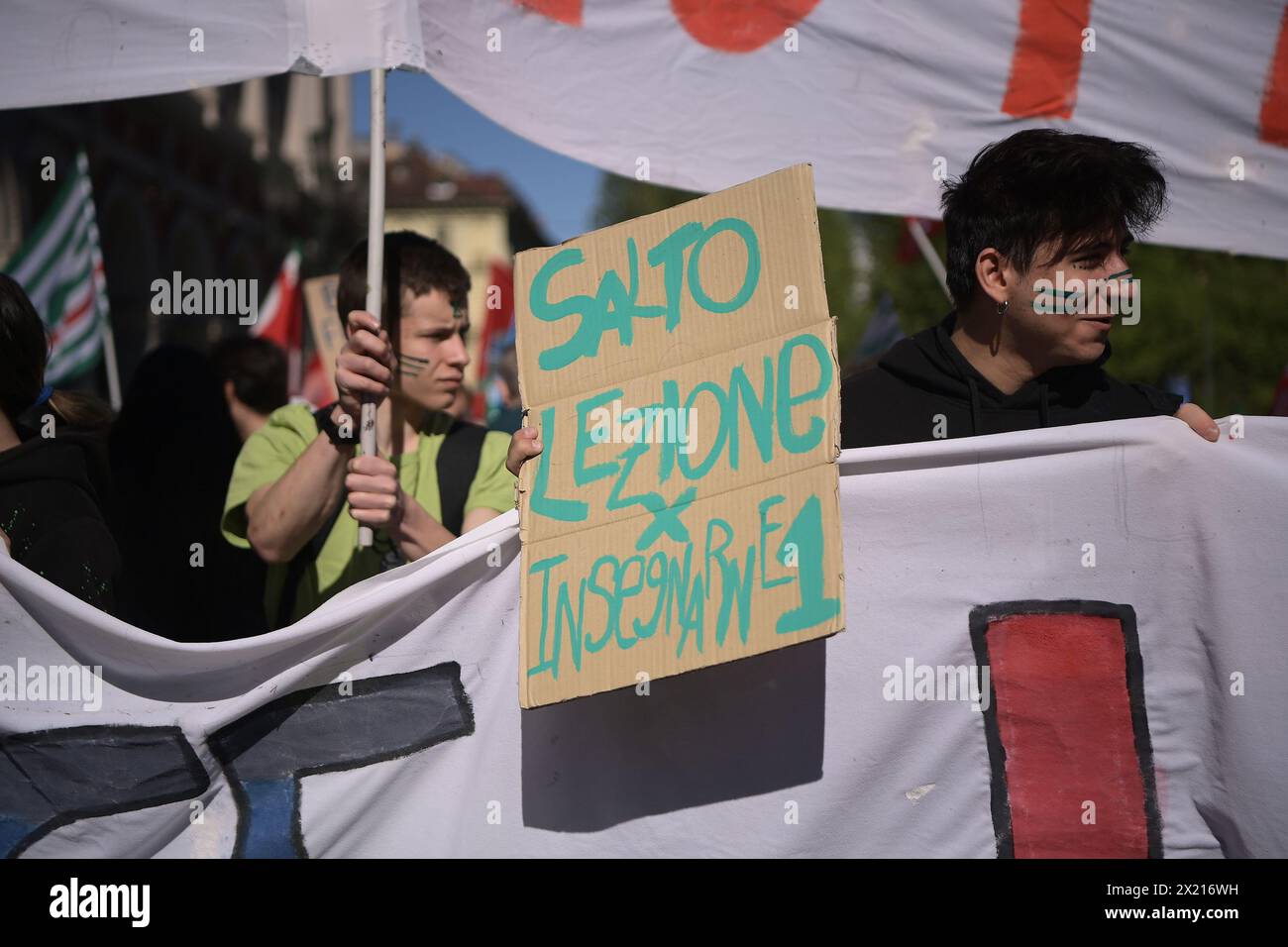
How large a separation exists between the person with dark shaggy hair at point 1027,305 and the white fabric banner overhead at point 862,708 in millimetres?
192

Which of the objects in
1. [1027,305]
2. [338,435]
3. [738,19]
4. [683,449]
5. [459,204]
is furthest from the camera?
[459,204]

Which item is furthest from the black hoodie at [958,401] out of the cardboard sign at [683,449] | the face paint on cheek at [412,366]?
the face paint on cheek at [412,366]

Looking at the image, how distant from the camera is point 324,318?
5.91 m

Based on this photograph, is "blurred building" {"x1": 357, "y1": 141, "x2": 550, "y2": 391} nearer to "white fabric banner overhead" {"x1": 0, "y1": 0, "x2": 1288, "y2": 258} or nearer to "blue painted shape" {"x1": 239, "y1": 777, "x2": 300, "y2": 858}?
"white fabric banner overhead" {"x1": 0, "y1": 0, "x2": 1288, "y2": 258}

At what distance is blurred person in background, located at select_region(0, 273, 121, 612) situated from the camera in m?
2.45

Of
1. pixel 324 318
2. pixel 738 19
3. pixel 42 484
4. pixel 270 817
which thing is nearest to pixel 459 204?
A: pixel 324 318

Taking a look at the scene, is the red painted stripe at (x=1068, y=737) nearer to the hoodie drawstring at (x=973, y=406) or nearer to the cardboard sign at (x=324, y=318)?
the hoodie drawstring at (x=973, y=406)

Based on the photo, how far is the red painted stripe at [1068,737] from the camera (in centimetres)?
226

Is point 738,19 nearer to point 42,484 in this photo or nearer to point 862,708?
point 862,708

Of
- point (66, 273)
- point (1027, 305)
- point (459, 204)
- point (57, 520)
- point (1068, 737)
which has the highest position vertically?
point (459, 204)

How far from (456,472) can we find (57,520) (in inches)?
32.5

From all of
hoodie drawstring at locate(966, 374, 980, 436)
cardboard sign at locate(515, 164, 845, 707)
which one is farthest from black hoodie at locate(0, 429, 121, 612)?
hoodie drawstring at locate(966, 374, 980, 436)
